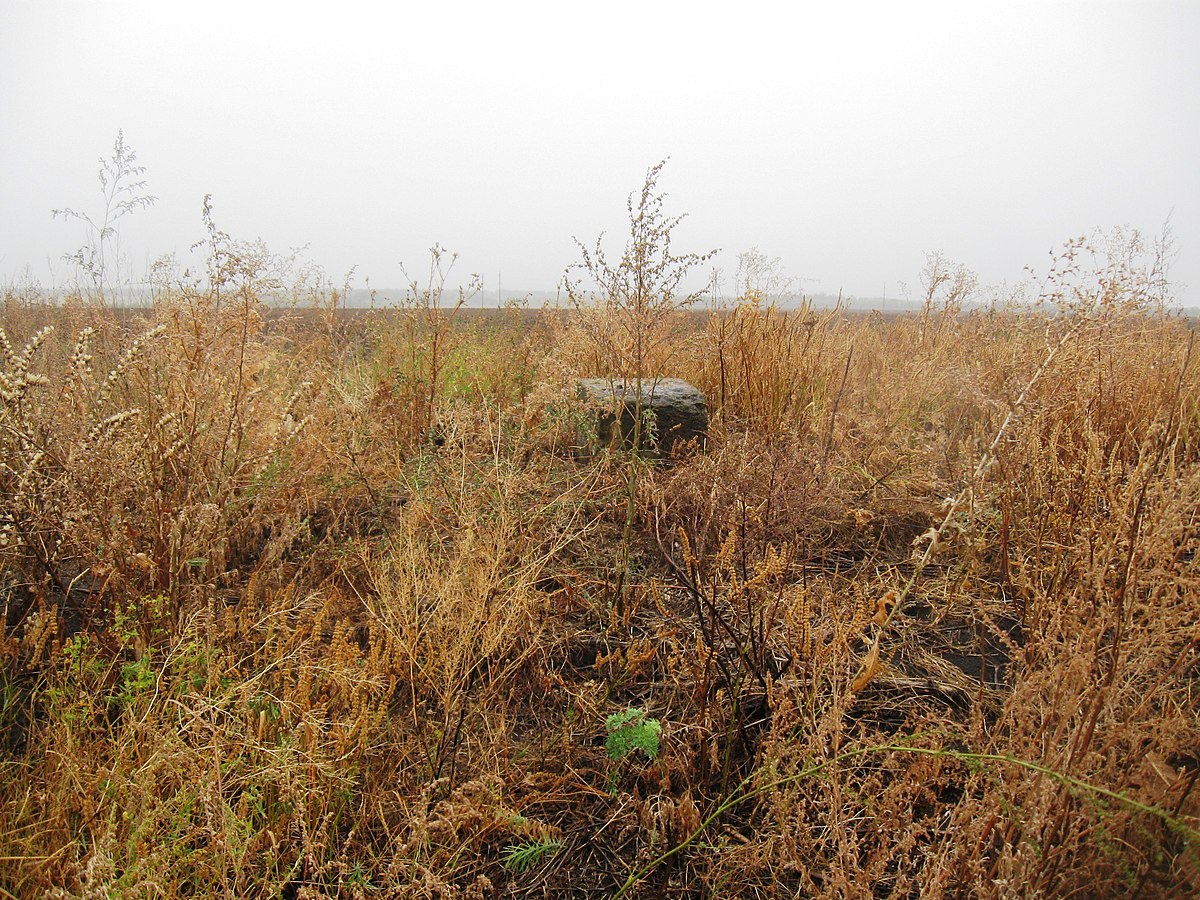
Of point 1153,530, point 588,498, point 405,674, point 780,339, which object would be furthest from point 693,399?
point 1153,530

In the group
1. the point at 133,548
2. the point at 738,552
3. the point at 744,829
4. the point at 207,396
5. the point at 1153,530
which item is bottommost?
the point at 744,829

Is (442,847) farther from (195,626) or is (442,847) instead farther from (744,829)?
(195,626)

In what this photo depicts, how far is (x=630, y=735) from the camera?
1608 millimetres

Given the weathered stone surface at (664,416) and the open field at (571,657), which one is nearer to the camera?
the open field at (571,657)

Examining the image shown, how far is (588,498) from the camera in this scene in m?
2.76

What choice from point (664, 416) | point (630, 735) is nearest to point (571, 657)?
point (630, 735)

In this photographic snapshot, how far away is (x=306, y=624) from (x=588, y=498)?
3.95ft

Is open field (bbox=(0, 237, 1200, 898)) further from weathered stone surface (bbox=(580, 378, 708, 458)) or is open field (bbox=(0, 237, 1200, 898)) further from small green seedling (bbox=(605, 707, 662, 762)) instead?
weathered stone surface (bbox=(580, 378, 708, 458))

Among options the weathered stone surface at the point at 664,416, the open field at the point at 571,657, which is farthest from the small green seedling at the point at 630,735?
the weathered stone surface at the point at 664,416

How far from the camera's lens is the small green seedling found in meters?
1.56

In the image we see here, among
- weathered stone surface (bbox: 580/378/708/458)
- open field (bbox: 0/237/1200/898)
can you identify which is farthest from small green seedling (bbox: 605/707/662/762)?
weathered stone surface (bbox: 580/378/708/458)

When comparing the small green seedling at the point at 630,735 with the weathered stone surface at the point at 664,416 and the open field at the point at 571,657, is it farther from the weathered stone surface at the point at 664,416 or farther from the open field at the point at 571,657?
the weathered stone surface at the point at 664,416

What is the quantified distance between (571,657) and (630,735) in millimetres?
526

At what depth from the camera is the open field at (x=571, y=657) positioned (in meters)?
1.12
